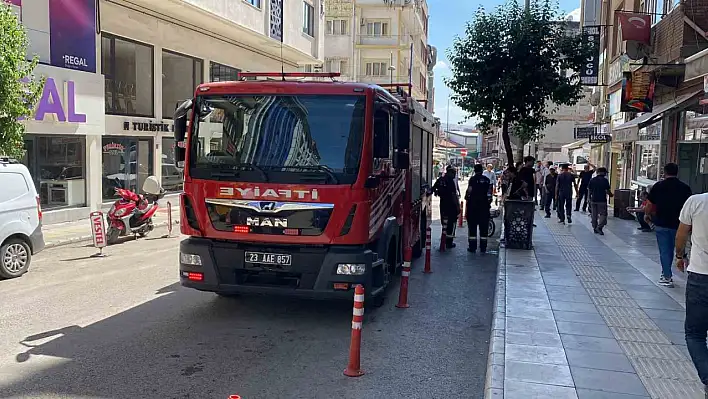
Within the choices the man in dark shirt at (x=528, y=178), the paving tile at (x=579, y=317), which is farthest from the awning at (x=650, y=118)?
the paving tile at (x=579, y=317)

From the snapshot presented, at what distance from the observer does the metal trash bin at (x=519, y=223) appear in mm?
12281

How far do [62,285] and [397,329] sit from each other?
5.17 meters

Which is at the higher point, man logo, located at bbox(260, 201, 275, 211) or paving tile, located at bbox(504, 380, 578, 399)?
man logo, located at bbox(260, 201, 275, 211)

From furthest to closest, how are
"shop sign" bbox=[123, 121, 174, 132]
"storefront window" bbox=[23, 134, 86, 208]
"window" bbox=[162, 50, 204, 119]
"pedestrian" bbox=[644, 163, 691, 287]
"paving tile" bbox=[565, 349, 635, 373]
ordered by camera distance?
"window" bbox=[162, 50, 204, 119] → "shop sign" bbox=[123, 121, 174, 132] → "storefront window" bbox=[23, 134, 86, 208] → "pedestrian" bbox=[644, 163, 691, 287] → "paving tile" bbox=[565, 349, 635, 373]

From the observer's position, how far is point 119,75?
19547 millimetres

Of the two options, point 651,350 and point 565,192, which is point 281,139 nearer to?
point 651,350

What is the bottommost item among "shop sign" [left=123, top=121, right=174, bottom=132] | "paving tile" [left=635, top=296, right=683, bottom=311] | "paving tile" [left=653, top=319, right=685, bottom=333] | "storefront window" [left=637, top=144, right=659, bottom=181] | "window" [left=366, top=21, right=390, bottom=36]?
"paving tile" [left=653, top=319, right=685, bottom=333]

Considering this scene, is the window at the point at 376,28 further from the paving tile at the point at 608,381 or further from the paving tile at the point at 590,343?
the paving tile at the point at 608,381

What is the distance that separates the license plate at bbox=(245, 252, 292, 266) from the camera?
21.6 feet

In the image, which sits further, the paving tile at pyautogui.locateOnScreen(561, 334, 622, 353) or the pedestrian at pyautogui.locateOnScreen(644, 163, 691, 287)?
the pedestrian at pyautogui.locateOnScreen(644, 163, 691, 287)

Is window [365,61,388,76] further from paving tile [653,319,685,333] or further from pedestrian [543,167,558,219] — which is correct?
paving tile [653,319,685,333]

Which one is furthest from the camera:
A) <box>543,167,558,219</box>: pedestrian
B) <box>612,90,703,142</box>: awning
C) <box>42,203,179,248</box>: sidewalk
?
<box>543,167,558,219</box>: pedestrian

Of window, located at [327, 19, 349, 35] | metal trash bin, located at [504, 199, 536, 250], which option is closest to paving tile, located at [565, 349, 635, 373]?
metal trash bin, located at [504, 199, 536, 250]

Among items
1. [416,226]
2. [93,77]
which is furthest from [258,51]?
[416,226]
